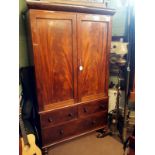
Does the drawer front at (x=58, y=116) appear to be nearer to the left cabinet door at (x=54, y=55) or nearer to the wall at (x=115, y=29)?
the left cabinet door at (x=54, y=55)

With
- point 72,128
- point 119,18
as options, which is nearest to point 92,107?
point 72,128

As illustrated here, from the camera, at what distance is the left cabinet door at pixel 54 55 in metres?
1.66

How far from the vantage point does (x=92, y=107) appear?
219 centimetres

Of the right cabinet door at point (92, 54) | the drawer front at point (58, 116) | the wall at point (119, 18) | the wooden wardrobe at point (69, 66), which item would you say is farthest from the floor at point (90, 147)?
the wall at point (119, 18)

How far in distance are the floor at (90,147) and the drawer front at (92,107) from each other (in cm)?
38

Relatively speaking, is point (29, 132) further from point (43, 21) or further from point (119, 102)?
point (119, 102)

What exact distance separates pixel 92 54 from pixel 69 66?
34cm

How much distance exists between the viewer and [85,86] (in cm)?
210

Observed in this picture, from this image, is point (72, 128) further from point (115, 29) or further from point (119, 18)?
point (119, 18)

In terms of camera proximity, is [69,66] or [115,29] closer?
[69,66]

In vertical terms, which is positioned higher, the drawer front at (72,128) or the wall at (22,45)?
the wall at (22,45)

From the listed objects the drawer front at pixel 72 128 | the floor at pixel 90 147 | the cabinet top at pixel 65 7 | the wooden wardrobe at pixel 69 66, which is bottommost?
the floor at pixel 90 147
